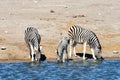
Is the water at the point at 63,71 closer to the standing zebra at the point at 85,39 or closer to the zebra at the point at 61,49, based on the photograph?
the zebra at the point at 61,49

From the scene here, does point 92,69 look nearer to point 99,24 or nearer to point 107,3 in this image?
point 99,24

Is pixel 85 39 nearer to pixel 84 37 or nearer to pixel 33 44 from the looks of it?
pixel 84 37

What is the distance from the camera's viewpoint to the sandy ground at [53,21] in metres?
35.2

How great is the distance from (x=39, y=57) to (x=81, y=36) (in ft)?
10.1

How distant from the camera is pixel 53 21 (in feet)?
143

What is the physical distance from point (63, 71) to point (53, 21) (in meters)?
13.9

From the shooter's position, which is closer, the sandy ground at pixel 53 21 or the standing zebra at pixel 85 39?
the standing zebra at pixel 85 39

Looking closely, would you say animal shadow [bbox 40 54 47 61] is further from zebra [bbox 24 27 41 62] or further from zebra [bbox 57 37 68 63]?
zebra [bbox 57 37 68 63]

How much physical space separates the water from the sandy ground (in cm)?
202

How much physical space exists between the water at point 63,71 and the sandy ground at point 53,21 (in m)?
2.02

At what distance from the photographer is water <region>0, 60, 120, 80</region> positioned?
2827 cm

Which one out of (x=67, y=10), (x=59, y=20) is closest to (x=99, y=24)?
(x=59, y=20)

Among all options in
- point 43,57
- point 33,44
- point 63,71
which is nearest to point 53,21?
point 43,57

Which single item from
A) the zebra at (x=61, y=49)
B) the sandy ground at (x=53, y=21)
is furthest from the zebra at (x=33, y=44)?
the zebra at (x=61, y=49)
